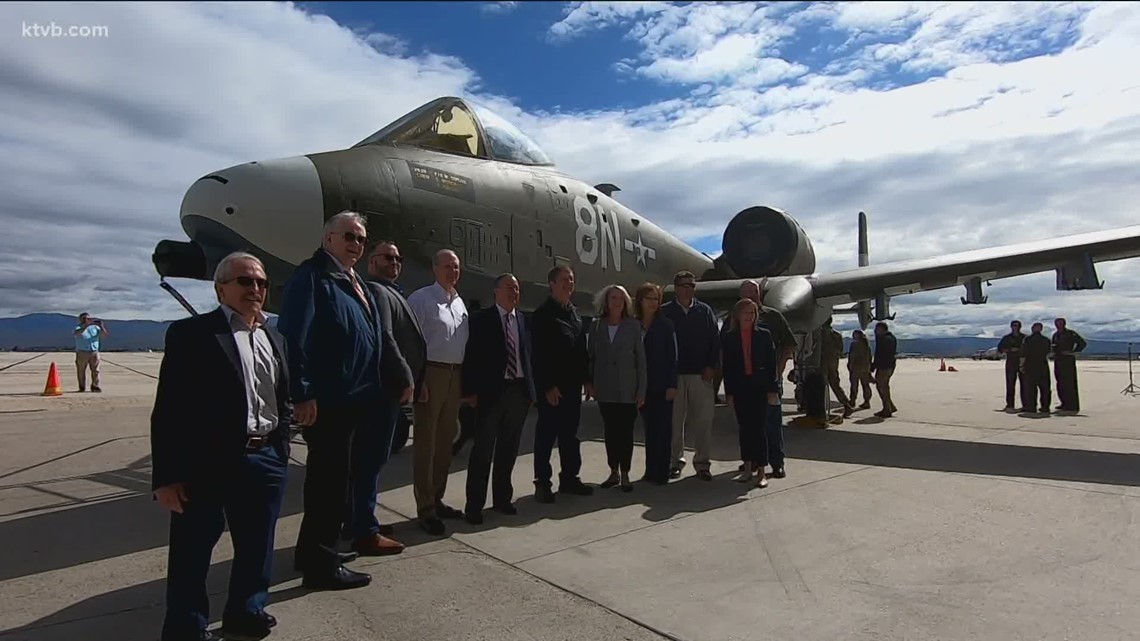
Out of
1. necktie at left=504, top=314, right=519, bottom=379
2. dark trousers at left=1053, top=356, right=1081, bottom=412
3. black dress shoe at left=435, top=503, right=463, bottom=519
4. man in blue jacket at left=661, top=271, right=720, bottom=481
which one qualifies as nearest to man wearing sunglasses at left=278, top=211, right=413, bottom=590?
black dress shoe at left=435, top=503, right=463, bottom=519

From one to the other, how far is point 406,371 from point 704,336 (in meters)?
3.11

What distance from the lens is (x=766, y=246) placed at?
484 inches

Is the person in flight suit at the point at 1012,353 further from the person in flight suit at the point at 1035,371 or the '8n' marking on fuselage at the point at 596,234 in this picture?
the '8n' marking on fuselage at the point at 596,234

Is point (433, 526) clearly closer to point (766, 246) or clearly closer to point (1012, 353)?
point (766, 246)

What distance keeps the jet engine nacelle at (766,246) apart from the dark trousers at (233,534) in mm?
10515

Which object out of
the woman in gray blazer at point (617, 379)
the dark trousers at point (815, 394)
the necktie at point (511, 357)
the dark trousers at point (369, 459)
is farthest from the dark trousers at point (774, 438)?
the dark trousers at point (815, 394)

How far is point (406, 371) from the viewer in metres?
3.84

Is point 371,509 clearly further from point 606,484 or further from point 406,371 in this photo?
point 606,484

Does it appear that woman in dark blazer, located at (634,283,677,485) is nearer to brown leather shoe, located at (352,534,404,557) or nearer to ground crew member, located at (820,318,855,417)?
brown leather shoe, located at (352,534,404,557)

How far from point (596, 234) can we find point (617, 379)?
4076mm

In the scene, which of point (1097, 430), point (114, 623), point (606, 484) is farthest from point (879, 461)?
point (114, 623)

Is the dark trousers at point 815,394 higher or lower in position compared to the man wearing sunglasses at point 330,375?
lower

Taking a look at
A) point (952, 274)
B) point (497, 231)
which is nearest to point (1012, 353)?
point (952, 274)

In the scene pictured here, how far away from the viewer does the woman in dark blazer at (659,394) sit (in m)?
5.84
